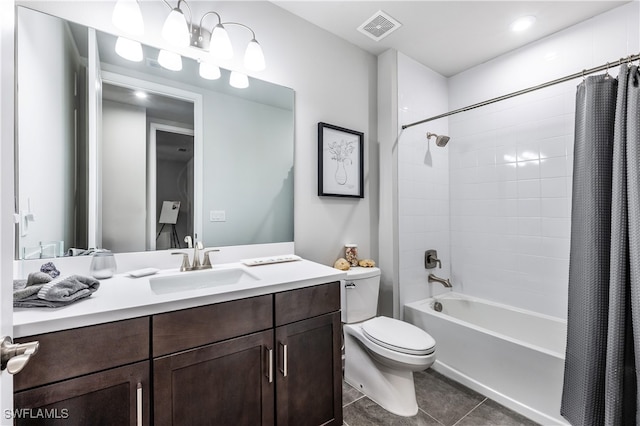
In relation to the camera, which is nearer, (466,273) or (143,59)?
(143,59)

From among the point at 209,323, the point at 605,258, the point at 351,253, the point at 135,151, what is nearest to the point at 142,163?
the point at 135,151

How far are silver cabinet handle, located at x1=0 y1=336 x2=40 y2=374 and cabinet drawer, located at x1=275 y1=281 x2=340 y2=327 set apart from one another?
2.54ft

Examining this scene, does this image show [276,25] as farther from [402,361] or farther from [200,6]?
[402,361]

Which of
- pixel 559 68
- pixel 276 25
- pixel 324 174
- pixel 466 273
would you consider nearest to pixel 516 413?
pixel 466 273

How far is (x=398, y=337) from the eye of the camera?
5.31ft

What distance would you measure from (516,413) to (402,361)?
2.60 ft

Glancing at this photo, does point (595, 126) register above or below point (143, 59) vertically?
below

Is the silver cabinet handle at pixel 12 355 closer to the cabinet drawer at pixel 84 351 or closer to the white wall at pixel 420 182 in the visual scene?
the cabinet drawer at pixel 84 351

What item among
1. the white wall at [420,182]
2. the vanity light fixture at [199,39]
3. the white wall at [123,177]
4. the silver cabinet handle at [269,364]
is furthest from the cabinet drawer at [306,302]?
the vanity light fixture at [199,39]

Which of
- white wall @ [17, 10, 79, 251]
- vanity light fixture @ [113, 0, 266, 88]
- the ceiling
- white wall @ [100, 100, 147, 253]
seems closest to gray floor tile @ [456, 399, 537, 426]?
white wall @ [100, 100, 147, 253]

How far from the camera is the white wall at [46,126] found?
1.09m

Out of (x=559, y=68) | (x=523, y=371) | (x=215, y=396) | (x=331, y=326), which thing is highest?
(x=559, y=68)

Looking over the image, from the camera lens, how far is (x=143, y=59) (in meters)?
1.38

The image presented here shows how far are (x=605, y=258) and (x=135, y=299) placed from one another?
188 cm
